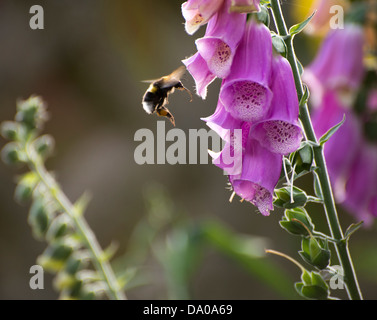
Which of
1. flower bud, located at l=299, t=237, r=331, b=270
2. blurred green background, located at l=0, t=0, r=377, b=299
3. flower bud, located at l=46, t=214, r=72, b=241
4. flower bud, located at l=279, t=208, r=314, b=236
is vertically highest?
blurred green background, located at l=0, t=0, r=377, b=299

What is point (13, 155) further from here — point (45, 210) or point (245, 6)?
point (245, 6)

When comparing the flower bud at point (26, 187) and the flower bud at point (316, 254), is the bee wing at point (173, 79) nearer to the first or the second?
the flower bud at point (26, 187)

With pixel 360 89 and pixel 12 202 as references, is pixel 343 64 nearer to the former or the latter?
pixel 360 89

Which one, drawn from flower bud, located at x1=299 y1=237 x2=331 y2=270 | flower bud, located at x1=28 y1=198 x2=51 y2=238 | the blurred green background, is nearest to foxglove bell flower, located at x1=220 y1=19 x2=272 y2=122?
flower bud, located at x1=299 y1=237 x2=331 y2=270

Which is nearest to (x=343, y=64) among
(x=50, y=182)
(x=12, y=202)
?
(x=50, y=182)

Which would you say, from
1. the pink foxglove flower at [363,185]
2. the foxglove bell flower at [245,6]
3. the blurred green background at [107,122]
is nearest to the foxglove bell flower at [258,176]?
the foxglove bell flower at [245,6]

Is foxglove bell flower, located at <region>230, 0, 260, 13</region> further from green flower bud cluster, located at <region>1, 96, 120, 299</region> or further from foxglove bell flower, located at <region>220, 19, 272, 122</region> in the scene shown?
green flower bud cluster, located at <region>1, 96, 120, 299</region>

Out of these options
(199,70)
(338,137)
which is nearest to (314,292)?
(199,70)
